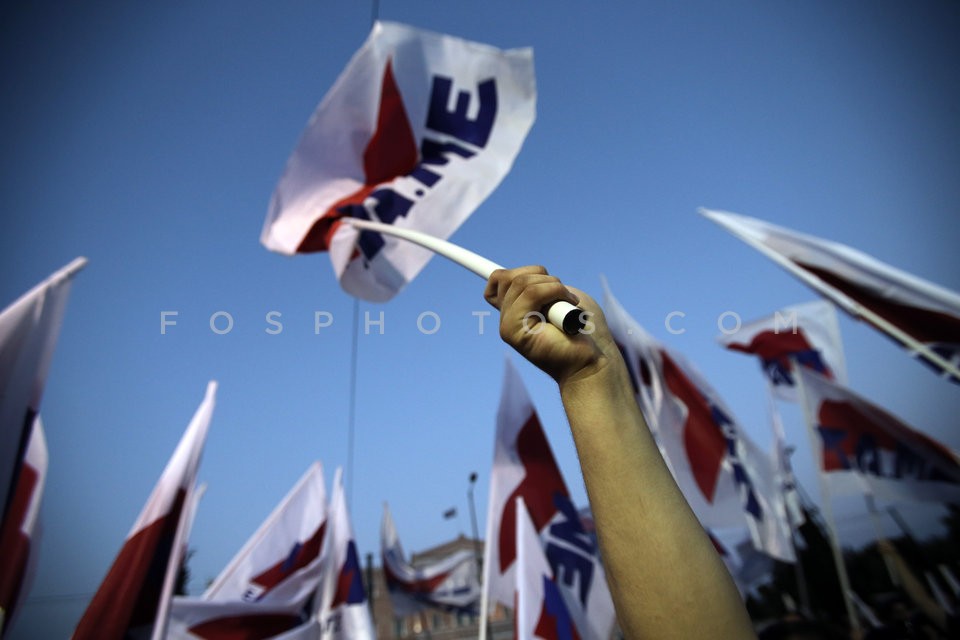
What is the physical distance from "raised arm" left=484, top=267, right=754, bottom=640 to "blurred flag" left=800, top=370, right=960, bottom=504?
20.5 feet

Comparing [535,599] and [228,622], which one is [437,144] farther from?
[228,622]

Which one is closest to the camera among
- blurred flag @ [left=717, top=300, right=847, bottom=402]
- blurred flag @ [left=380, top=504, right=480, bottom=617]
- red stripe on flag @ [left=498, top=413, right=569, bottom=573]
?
red stripe on flag @ [left=498, top=413, right=569, bottom=573]

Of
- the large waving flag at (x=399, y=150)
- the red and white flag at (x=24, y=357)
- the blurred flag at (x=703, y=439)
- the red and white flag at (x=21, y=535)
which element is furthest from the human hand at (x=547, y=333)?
the blurred flag at (x=703, y=439)

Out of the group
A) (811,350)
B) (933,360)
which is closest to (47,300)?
(933,360)

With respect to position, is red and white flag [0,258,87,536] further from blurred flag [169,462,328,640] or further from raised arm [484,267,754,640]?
raised arm [484,267,754,640]

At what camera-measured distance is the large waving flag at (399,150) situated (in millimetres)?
4344

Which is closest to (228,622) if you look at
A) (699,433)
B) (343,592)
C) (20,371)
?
(343,592)

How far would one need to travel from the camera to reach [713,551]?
36.4 inches

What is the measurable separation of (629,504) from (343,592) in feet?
29.3

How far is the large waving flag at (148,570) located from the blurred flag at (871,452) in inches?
274

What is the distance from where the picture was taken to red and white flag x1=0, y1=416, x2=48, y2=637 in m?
3.84

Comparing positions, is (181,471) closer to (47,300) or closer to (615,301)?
(47,300)

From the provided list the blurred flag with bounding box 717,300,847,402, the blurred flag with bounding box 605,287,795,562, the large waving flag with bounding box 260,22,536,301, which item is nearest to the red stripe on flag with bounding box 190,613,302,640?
the large waving flag with bounding box 260,22,536,301

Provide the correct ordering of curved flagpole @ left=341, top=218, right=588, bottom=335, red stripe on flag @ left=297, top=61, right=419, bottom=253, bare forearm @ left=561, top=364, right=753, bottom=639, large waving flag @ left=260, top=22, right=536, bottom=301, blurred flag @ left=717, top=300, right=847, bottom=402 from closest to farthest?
1. bare forearm @ left=561, top=364, right=753, bottom=639
2. curved flagpole @ left=341, top=218, right=588, bottom=335
3. large waving flag @ left=260, top=22, right=536, bottom=301
4. red stripe on flag @ left=297, top=61, right=419, bottom=253
5. blurred flag @ left=717, top=300, right=847, bottom=402
